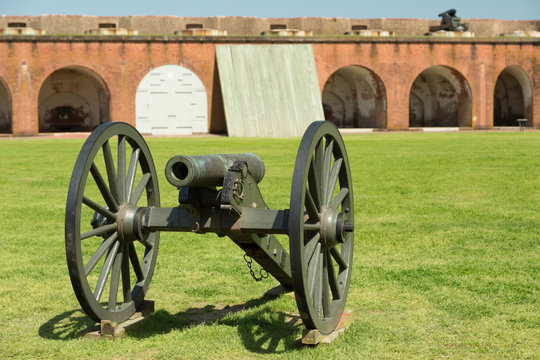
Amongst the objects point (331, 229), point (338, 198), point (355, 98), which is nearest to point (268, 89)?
point (355, 98)

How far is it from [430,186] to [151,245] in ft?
23.0

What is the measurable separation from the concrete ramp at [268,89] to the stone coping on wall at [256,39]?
1.63 ft

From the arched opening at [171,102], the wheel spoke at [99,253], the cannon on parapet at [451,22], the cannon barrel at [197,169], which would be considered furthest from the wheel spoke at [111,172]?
the cannon on parapet at [451,22]

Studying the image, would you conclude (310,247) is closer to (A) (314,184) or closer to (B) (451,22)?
(A) (314,184)

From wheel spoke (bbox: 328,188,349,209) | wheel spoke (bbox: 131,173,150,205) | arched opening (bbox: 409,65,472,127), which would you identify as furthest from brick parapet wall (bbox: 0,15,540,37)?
wheel spoke (bbox: 328,188,349,209)

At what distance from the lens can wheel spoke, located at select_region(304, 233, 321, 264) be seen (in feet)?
12.2

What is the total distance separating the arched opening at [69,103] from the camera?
30.1 meters

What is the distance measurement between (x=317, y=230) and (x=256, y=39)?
973 inches

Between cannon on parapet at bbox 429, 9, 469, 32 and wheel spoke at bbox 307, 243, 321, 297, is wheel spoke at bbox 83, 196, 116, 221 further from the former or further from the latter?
cannon on parapet at bbox 429, 9, 469, 32

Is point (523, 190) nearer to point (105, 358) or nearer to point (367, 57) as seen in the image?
point (105, 358)

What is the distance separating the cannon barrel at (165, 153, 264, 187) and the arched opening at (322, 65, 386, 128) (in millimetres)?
26575

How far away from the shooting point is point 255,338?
4.04 m

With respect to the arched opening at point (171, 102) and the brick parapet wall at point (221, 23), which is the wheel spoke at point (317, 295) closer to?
the arched opening at point (171, 102)

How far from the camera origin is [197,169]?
363 centimetres
